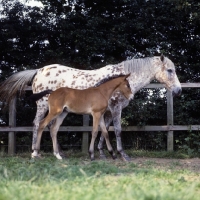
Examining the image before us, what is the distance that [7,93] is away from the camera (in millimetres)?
8805

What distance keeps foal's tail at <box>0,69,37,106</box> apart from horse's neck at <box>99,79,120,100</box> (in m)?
2.01

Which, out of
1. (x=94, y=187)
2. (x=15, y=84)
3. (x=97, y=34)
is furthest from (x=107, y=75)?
(x=94, y=187)

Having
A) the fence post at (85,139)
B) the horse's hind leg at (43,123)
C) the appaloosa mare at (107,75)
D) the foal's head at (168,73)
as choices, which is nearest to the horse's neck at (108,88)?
the appaloosa mare at (107,75)

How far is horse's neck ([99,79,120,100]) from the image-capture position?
24.2 feet

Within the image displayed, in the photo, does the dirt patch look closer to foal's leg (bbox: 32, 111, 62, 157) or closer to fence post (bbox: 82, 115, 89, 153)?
foal's leg (bbox: 32, 111, 62, 157)

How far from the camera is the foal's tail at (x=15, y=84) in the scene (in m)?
8.72

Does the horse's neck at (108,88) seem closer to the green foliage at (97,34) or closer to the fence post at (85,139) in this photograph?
the fence post at (85,139)

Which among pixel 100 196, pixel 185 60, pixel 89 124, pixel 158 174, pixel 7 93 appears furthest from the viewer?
pixel 185 60

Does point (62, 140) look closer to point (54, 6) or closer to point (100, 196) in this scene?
point (54, 6)

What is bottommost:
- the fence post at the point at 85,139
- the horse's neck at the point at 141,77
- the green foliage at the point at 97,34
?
the fence post at the point at 85,139

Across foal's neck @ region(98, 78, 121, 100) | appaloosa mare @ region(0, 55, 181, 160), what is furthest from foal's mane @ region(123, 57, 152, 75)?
foal's neck @ region(98, 78, 121, 100)

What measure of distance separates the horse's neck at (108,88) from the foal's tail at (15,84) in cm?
201

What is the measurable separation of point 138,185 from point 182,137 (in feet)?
21.4

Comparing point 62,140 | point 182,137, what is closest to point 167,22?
point 182,137
